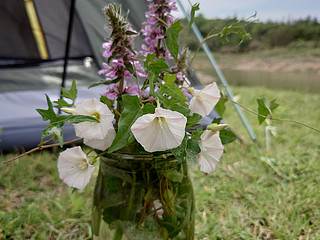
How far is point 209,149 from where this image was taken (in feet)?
1.34

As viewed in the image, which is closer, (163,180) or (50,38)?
(163,180)

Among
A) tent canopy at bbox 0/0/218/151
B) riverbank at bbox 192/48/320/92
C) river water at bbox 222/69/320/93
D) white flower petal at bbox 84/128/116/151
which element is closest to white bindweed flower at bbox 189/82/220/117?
white flower petal at bbox 84/128/116/151

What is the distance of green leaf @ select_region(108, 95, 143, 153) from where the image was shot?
1.19 ft

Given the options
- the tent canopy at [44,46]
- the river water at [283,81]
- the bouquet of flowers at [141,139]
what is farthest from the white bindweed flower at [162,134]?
the river water at [283,81]

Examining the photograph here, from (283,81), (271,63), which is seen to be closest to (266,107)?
(283,81)

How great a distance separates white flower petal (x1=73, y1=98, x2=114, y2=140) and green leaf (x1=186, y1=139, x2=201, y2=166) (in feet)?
0.32

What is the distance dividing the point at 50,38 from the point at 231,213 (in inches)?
53.3

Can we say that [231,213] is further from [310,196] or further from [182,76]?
[182,76]

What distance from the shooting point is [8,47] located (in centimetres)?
162

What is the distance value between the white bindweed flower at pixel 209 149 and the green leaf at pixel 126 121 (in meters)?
0.09

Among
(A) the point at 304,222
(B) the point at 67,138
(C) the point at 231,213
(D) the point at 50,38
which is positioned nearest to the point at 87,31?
(D) the point at 50,38

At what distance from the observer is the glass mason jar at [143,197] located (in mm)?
424

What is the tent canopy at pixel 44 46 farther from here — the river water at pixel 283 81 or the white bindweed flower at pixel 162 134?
the river water at pixel 283 81

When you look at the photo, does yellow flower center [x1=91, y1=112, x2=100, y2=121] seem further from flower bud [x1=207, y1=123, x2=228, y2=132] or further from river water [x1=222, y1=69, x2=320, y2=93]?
river water [x1=222, y1=69, x2=320, y2=93]
